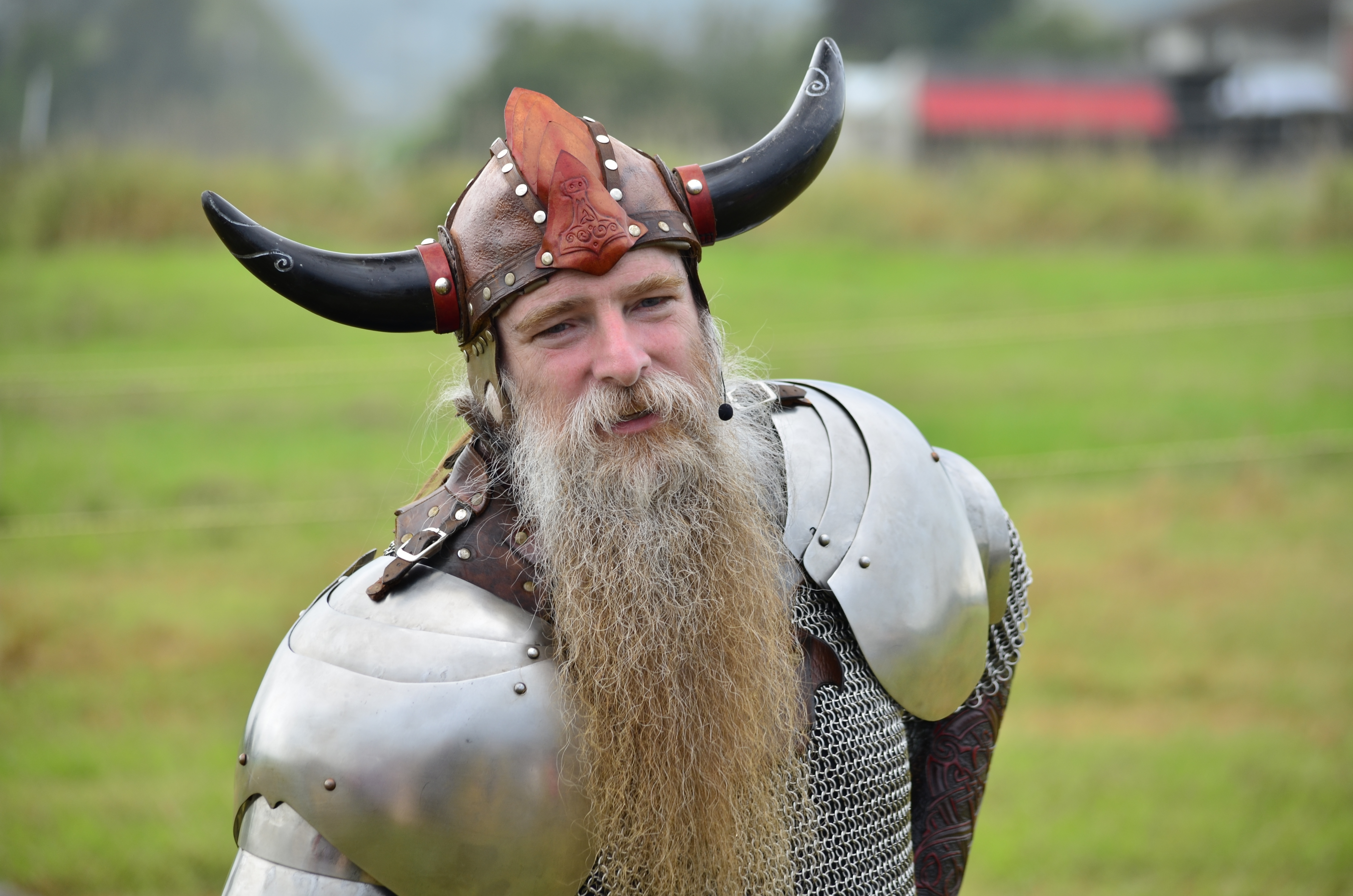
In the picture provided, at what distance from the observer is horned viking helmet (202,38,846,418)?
65.3 inches

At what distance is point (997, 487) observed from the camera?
7055 millimetres

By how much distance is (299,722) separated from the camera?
5.12ft

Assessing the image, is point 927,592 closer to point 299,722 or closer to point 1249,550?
point 299,722

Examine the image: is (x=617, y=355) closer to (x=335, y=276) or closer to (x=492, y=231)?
(x=492, y=231)

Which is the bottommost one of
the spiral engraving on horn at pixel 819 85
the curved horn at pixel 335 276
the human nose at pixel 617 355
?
the human nose at pixel 617 355

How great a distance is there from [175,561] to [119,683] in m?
1.10

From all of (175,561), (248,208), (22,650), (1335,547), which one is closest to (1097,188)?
(1335,547)

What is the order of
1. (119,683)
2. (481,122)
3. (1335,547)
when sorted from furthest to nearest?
(481,122) < (1335,547) < (119,683)

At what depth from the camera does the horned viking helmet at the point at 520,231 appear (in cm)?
166

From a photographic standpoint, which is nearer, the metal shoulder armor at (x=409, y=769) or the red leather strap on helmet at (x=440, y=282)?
the metal shoulder armor at (x=409, y=769)

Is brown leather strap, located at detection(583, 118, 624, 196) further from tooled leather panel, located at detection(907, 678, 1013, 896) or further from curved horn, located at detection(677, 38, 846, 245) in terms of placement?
tooled leather panel, located at detection(907, 678, 1013, 896)

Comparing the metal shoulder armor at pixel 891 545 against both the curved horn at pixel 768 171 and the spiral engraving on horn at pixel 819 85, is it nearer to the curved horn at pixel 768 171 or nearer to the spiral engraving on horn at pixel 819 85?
the curved horn at pixel 768 171

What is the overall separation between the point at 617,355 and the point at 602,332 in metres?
0.04

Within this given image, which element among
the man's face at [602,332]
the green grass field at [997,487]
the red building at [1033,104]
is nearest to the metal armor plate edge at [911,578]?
the man's face at [602,332]
